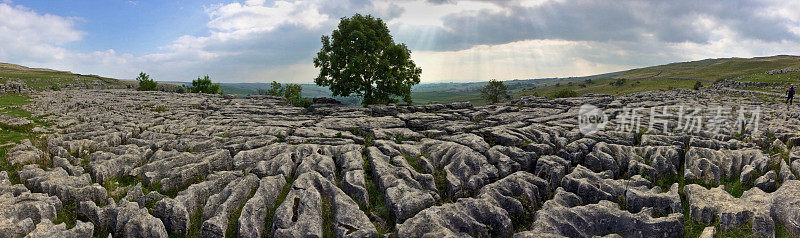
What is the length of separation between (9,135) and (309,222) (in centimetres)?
2899

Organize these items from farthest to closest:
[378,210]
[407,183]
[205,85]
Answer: [205,85] → [407,183] → [378,210]

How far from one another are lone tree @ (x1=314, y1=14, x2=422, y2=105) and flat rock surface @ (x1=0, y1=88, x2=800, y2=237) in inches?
1198

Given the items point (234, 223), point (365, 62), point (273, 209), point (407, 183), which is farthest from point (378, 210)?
point (365, 62)

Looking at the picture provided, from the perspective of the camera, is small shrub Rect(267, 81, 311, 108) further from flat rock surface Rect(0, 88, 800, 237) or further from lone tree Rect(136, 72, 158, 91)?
lone tree Rect(136, 72, 158, 91)

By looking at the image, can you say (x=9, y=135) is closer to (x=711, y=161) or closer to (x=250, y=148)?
(x=250, y=148)

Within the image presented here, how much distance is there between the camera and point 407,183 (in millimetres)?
15906

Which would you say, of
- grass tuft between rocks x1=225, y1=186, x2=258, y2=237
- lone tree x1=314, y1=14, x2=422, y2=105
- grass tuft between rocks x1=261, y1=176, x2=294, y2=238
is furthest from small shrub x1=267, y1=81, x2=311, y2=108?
grass tuft between rocks x1=225, y1=186, x2=258, y2=237

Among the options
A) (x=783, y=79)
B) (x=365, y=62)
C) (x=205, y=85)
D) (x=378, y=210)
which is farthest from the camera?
(x=205, y=85)

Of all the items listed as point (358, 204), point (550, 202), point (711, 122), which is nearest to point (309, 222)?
point (358, 204)

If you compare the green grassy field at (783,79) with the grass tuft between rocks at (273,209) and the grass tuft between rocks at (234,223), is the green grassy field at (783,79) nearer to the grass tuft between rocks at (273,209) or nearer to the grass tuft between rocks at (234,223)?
the grass tuft between rocks at (273,209)

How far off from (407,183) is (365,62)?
4209cm

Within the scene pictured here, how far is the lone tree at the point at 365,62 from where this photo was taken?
55.3 metres

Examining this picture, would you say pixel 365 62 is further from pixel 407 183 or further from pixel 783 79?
pixel 783 79

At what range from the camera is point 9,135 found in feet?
81.6
